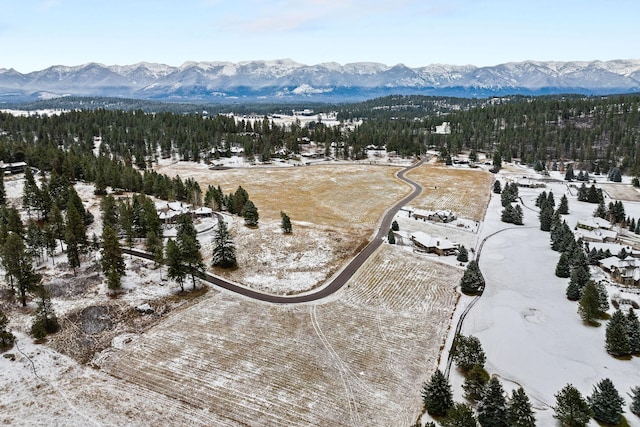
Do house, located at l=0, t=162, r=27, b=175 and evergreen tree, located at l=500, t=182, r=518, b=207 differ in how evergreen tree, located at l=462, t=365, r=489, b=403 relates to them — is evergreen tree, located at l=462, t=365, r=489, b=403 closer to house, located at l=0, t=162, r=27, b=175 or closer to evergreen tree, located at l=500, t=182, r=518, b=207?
evergreen tree, located at l=500, t=182, r=518, b=207

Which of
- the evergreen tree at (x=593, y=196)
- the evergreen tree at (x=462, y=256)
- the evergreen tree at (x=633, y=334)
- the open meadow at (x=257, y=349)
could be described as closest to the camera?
the open meadow at (x=257, y=349)

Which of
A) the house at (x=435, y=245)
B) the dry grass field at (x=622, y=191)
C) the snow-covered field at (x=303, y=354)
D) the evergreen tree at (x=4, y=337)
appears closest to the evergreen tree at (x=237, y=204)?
the snow-covered field at (x=303, y=354)

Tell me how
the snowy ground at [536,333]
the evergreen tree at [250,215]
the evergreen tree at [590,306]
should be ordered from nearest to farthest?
the snowy ground at [536,333] → the evergreen tree at [590,306] → the evergreen tree at [250,215]

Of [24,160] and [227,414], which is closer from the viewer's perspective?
[227,414]

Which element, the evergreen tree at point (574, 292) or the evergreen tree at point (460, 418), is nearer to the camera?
the evergreen tree at point (460, 418)

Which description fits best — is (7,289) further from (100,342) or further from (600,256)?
(600,256)

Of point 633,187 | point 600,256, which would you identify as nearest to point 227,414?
point 600,256

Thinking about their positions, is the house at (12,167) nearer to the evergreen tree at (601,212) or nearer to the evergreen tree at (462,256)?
the evergreen tree at (462,256)
